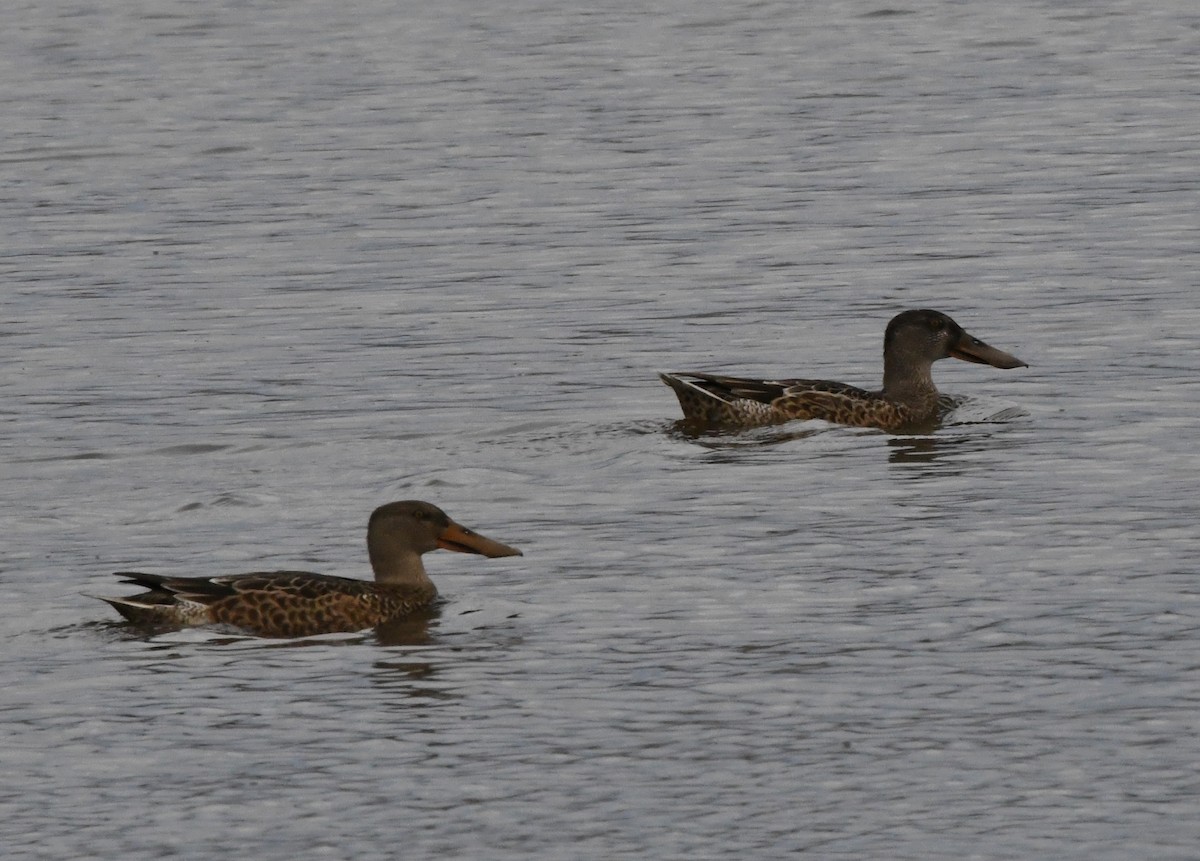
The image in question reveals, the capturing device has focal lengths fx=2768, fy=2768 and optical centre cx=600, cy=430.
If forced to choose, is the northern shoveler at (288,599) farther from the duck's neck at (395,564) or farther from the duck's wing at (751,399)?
the duck's wing at (751,399)

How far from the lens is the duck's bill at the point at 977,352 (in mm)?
18795

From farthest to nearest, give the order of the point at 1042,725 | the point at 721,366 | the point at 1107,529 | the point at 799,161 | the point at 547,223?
A: the point at 799,161 → the point at 547,223 → the point at 721,366 → the point at 1107,529 → the point at 1042,725

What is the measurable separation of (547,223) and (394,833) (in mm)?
18010

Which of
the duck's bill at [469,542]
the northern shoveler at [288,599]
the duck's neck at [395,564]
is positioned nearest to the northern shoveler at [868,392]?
the duck's bill at [469,542]

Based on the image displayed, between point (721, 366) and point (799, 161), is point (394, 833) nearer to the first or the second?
point (721, 366)

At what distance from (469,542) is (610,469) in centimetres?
292

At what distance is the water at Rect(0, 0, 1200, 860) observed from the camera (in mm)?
9828

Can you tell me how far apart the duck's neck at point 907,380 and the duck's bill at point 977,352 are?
373 millimetres

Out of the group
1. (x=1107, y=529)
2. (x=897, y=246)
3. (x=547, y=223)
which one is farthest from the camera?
(x=547, y=223)

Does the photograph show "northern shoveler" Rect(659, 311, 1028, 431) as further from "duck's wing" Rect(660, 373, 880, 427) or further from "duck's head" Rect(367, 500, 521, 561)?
A: "duck's head" Rect(367, 500, 521, 561)

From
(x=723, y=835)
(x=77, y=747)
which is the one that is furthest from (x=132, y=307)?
(x=723, y=835)

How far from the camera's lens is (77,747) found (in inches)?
413

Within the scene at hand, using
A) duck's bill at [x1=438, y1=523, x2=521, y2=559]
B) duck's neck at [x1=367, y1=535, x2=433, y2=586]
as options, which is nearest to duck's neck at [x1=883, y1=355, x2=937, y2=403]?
duck's bill at [x1=438, y1=523, x2=521, y2=559]

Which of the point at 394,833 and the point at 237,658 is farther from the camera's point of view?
the point at 237,658
